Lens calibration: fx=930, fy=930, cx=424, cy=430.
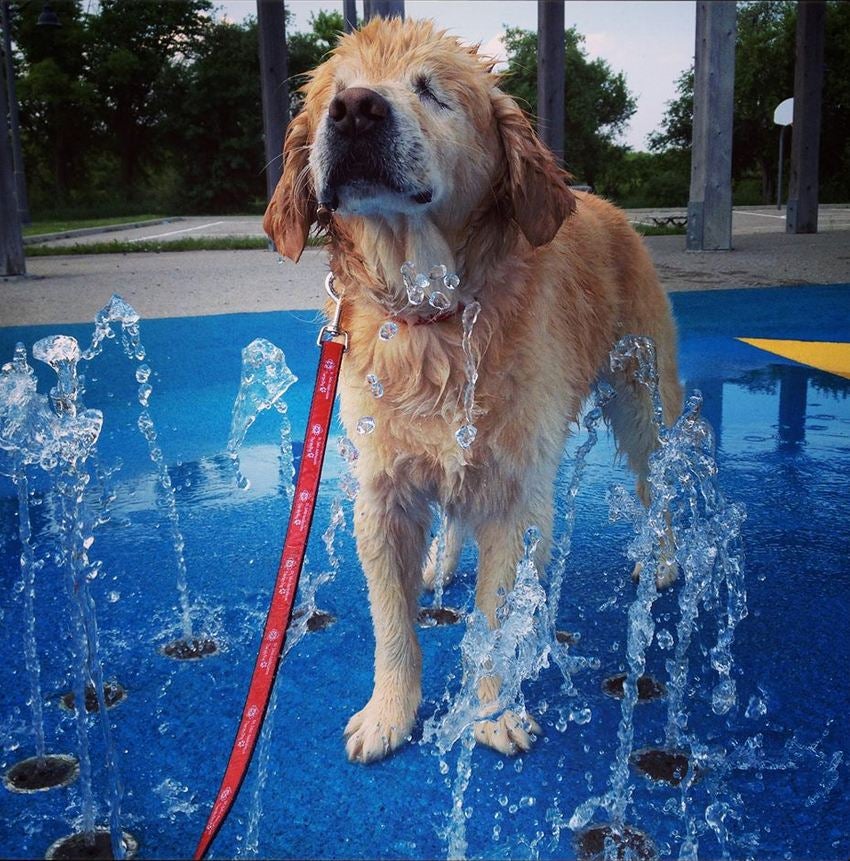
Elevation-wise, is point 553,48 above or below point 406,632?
above

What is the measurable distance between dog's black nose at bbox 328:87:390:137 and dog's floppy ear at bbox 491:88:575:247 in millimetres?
455

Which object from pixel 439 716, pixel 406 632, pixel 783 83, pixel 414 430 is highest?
pixel 783 83

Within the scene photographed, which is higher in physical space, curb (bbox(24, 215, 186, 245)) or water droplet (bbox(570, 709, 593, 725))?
curb (bbox(24, 215, 186, 245))

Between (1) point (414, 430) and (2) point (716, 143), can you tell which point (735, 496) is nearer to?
(1) point (414, 430)

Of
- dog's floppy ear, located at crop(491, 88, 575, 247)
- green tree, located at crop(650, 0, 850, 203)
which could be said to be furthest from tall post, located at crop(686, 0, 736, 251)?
green tree, located at crop(650, 0, 850, 203)

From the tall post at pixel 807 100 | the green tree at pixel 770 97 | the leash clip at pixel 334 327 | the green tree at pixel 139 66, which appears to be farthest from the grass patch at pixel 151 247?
the green tree at pixel 139 66

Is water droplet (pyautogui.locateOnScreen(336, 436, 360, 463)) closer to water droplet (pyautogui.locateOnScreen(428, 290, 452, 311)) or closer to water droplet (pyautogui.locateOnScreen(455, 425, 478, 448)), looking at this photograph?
water droplet (pyautogui.locateOnScreen(455, 425, 478, 448))

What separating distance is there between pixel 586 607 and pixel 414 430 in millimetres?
1181

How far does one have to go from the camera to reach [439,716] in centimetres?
258

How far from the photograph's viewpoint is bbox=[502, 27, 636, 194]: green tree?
145 ft

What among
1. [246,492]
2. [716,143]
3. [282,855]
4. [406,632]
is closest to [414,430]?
[406,632]

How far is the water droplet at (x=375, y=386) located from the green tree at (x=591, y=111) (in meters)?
41.6

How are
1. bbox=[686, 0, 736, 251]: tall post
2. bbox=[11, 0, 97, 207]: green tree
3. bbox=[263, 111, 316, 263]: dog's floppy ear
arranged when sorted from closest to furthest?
bbox=[263, 111, 316, 263]: dog's floppy ear → bbox=[686, 0, 736, 251]: tall post → bbox=[11, 0, 97, 207]: green tree

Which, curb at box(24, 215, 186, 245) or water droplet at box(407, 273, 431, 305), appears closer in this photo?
water droplet at box(407, 273, 431, 305)
